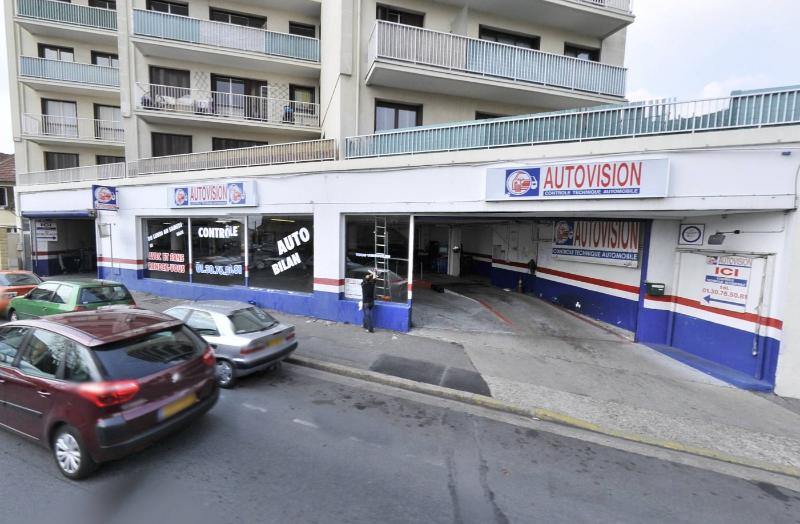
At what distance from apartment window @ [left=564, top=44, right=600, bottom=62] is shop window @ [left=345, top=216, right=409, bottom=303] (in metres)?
9.97

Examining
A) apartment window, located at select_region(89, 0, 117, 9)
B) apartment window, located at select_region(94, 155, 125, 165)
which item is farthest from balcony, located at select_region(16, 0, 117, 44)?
apartment window, located at select_region(94, 155, 125, 165)

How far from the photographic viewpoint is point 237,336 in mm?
6109

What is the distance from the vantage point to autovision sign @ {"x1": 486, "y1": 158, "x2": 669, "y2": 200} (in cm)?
707

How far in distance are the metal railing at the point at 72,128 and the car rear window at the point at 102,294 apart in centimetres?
1372

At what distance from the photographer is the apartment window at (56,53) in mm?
18125

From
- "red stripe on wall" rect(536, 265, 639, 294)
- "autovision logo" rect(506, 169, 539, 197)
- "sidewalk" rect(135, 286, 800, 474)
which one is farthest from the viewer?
"red stripe on wall" rect(536, 265, 639, 294)

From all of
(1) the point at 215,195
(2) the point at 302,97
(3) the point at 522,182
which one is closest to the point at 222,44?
(2) the point at 302,97

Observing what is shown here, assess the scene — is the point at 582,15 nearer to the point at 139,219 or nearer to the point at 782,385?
the point at 782,385

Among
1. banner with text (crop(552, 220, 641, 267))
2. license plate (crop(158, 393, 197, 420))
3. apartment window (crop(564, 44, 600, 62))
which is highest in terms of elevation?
apartment window (crop(564, 44, 600, 62))

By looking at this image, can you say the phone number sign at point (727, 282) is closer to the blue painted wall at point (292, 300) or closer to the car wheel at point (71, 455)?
the blue painted wall at point (292, 300)

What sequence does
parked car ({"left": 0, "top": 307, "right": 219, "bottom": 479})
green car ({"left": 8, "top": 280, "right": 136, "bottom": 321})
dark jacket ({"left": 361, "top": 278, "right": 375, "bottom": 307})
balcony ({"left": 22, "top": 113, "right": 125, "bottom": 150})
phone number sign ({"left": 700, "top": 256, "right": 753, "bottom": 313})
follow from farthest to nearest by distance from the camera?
balcony ({"left": 22, "top": 113, "right": 125, "bottom": 150}) → dark jacket ({"left": 361, "top": 278, "right": 375, "bottom": 307}) → green car ({"left": 8, "top": 280, "right": 136, "bottom": 321}) → phone number sign ({"left": 700, "top": 256, "right": 753, "bottom": 313}) → parked car ({"left": 0, "top": 307, "right": 219, "bottom": 479})

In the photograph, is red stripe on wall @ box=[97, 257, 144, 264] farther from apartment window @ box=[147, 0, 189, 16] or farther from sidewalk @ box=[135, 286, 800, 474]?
apartment window @ box=[147, 0, 189, 16]

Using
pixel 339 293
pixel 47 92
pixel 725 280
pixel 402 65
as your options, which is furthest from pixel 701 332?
pixel 47 92

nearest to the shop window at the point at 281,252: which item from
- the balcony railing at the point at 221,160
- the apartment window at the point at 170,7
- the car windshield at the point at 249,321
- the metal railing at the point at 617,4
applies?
the balcony railing at the point at 221,160
